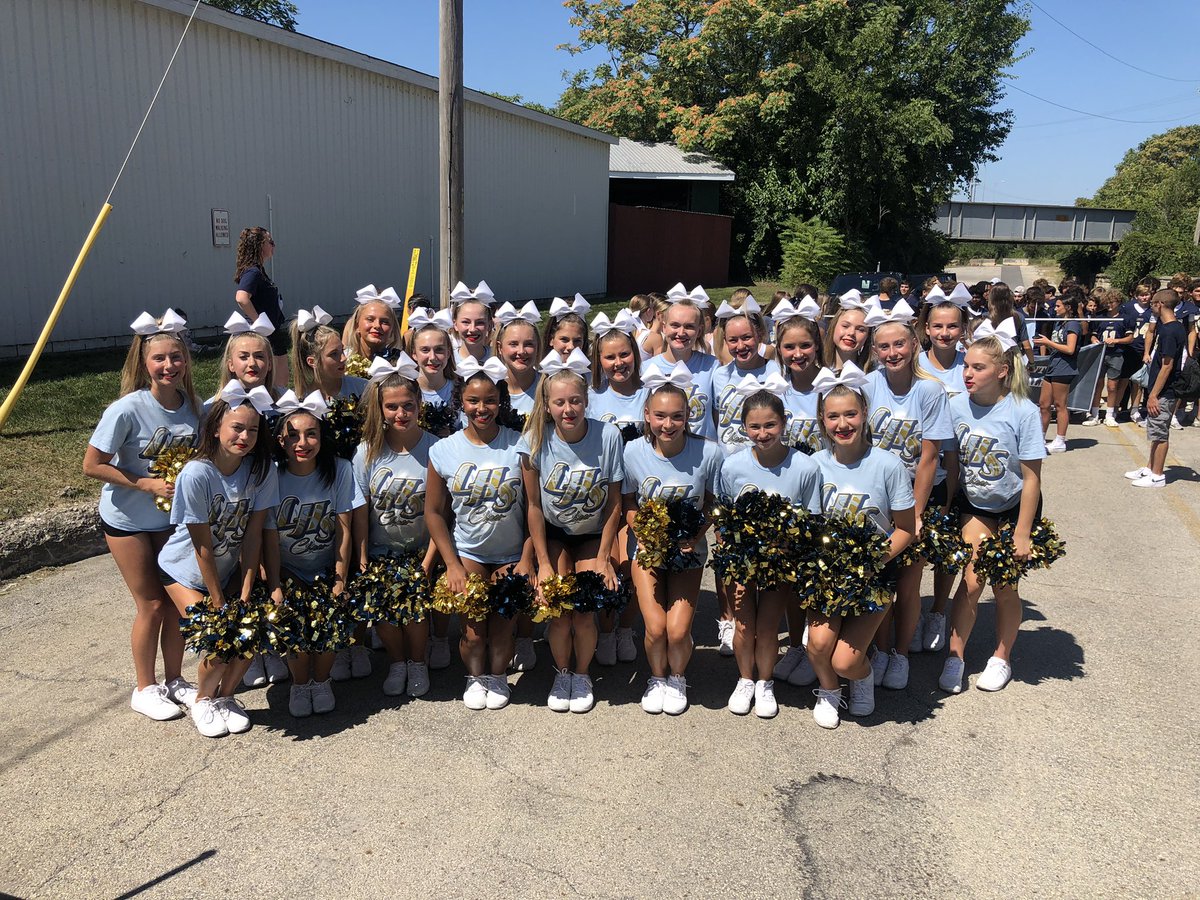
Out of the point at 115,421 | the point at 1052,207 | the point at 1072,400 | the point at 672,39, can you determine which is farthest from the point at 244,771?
the point at 1052,207

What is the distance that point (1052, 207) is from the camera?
54.7m

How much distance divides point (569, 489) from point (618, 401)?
92 cm

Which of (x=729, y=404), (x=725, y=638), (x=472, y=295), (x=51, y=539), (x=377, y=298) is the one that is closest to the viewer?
(x=725, y=638)

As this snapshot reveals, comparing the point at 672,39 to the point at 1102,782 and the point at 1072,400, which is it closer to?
the point at 1072,400

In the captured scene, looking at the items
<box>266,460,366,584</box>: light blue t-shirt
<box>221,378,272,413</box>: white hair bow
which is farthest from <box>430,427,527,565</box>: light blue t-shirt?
<box>221,378,272,413</box>: white hair bow

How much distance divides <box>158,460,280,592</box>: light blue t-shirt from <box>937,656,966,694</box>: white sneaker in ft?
10.6

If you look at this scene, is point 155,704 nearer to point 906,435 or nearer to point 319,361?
point 319,361

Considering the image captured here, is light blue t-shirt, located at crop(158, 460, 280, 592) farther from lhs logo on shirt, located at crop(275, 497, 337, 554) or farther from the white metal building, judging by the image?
the white metal building

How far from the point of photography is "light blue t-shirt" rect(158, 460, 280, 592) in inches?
152

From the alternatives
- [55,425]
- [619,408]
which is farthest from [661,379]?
[55,425]

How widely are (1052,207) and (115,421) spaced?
5957 centimetres

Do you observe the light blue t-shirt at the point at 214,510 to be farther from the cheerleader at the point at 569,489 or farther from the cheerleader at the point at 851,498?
the cheerleader at the point at 851,498

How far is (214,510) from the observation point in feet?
12.9

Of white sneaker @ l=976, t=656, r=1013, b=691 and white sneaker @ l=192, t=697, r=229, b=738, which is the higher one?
white sneaker @ l=976, t=656, r=1013, b=691
